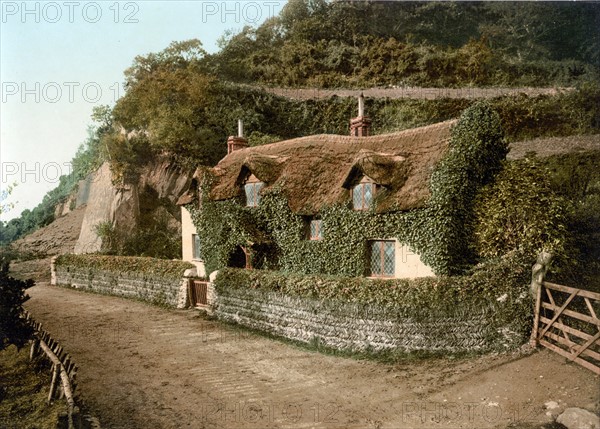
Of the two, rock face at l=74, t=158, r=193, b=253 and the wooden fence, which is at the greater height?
rock face at l=74, t=158, r=193, b=253

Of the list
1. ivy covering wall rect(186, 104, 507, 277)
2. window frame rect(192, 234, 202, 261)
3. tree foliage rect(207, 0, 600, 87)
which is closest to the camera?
ivy covering wall rect(186, 104, 507, 277)

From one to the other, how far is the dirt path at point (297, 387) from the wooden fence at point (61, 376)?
1.91 ft

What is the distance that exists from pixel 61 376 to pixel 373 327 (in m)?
8.24

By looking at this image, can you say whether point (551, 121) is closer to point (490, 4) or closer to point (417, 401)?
point (490, 4)

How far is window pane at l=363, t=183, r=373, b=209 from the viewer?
57.4ft

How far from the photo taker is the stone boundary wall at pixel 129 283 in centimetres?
1971

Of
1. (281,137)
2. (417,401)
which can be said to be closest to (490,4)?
(281,137)

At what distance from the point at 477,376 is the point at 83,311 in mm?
17634

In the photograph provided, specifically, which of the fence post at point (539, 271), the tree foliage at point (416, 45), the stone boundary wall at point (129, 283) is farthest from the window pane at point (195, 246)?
the tree foliage at point (416, 45)

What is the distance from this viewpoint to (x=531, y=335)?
36.7 feet

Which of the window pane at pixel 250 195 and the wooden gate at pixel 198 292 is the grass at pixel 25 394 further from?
the window pane at pixel 250 195

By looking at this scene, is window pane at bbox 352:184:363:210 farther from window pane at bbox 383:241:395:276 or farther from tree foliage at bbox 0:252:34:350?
tree foliage at bbox 0:252:34:350

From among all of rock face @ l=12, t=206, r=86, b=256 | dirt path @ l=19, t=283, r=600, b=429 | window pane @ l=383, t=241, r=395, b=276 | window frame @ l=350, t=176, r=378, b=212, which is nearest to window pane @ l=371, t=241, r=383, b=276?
window pane @ l=383, t=241, r=395, b=276

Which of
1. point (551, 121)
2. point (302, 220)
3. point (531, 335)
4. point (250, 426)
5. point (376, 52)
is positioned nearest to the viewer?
point (250, 426)
